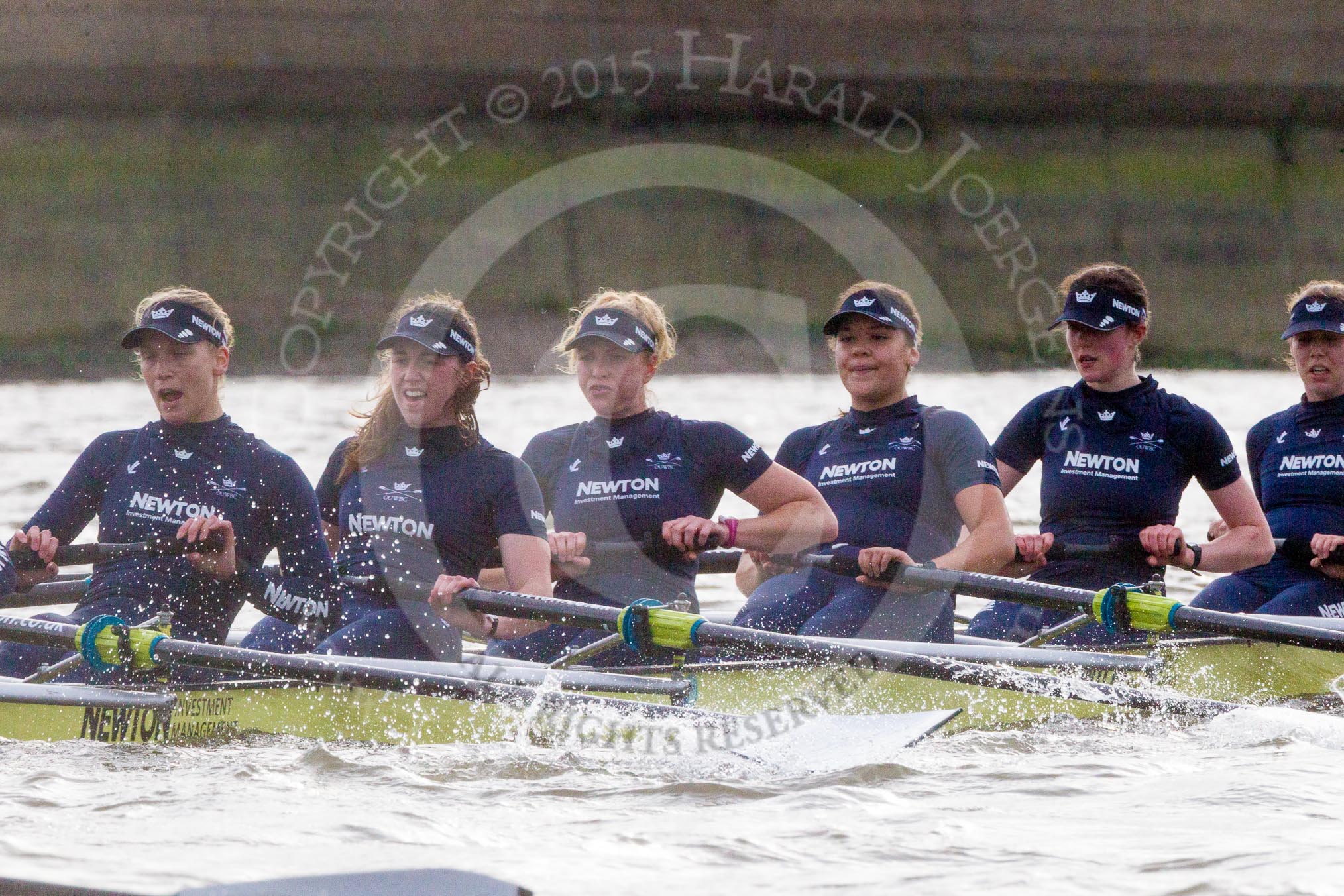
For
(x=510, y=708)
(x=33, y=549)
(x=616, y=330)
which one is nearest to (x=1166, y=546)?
(x=616, y=330)

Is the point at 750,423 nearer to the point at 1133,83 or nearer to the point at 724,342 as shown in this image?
the point at 724,342

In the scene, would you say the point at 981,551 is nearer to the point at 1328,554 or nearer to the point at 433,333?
the point at 1328,554

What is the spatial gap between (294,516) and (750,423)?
12113 millimetres

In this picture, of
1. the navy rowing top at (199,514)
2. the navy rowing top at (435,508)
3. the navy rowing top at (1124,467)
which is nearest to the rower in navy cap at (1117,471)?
the navy rowing top at (1124,467)

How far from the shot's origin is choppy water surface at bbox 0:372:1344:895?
12.3ft

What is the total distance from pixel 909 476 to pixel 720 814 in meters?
1.63

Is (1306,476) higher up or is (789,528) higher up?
(1306,476)

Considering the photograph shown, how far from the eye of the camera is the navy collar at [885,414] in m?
5.55

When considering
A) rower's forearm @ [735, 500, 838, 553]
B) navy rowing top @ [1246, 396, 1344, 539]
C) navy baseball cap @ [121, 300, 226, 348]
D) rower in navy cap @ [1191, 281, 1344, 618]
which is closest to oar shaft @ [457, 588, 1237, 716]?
rower's forearm @ [735, 500, 838, 553]

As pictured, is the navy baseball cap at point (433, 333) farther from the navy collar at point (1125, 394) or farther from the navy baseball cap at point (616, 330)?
the navy collar at point (1125, 394)

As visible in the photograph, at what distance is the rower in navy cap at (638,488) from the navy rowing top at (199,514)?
68 cm

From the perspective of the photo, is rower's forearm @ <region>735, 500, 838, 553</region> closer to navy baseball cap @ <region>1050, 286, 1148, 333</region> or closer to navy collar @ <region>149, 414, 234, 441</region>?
navy baseball cap @ <region>1050, 286, 1148, 333</region>

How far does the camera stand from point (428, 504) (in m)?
4.98

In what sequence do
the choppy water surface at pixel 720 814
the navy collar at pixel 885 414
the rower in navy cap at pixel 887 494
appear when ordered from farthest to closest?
1. the navy collar at pixel 885 414
2. the rower in navy cap at pixel 887 494
3. the choppy water surface at pixel 720 814
